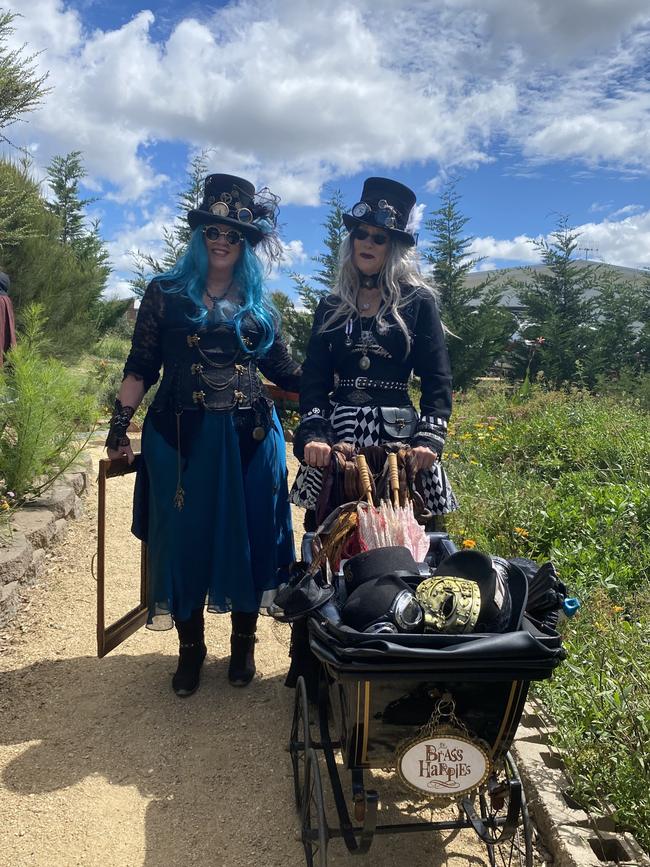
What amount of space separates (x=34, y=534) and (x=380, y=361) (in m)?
2.72

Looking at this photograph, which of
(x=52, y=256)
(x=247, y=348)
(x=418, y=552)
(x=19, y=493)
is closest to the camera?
(x=418, y=552)

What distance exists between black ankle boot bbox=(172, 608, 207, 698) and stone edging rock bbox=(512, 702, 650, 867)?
4.85 ft

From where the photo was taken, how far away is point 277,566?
3.23 m

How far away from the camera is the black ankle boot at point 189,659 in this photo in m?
3.20

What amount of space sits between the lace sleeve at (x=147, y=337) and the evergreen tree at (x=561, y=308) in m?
10.5

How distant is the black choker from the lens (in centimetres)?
299

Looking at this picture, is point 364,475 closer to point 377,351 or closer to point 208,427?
point 377,351

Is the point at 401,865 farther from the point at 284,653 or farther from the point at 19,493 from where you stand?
the point at 19,493

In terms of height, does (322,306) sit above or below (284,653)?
above

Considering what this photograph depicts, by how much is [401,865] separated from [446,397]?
173 centimetres

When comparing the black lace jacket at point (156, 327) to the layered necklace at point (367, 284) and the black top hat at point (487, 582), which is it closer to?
the layered necklace at point (367, 284)

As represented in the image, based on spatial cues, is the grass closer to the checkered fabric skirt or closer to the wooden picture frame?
the checkered fabric skirt

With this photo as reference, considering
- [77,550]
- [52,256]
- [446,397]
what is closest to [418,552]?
[446,397]

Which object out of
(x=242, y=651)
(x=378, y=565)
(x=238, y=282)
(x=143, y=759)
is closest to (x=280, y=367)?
(x=238, y=282)
